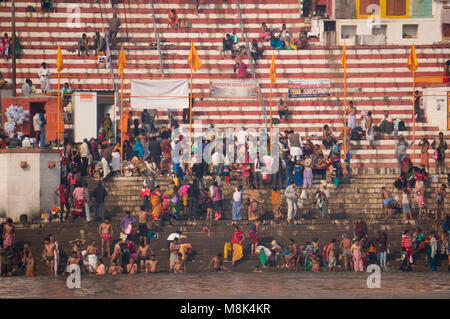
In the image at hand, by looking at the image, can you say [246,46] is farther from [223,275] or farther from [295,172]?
[223,275]

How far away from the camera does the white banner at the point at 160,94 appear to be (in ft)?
115

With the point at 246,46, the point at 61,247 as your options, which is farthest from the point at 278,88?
the point at 61,247

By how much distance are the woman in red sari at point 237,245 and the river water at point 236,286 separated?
0.80m

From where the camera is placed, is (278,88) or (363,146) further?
(278,88)

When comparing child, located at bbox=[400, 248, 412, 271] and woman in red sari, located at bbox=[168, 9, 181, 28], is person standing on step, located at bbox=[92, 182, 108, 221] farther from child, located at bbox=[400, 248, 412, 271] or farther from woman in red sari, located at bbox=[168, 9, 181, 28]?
woman in red sari, located at bbox=[168, 9, 181, 28]

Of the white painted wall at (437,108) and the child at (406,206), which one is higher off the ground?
the white painted wall at (437,108)

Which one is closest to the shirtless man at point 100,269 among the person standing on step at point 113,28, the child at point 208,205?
the child at point 208,205

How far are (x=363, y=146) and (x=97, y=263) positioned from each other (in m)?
12.9

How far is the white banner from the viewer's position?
35.2 meters

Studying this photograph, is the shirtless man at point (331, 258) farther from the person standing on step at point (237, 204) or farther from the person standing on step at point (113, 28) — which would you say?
the person standing on step at point (113, 28)

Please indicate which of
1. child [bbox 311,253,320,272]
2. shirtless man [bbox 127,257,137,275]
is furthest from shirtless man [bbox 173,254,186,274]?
child [bbox 311,253,320,272]

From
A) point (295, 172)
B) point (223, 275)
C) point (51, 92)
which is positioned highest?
point (51, 92)

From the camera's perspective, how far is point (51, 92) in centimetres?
3841

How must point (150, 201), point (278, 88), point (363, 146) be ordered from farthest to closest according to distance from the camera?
1. point (278, 88)
2. point (363, 146)
3. point (150, 201)
